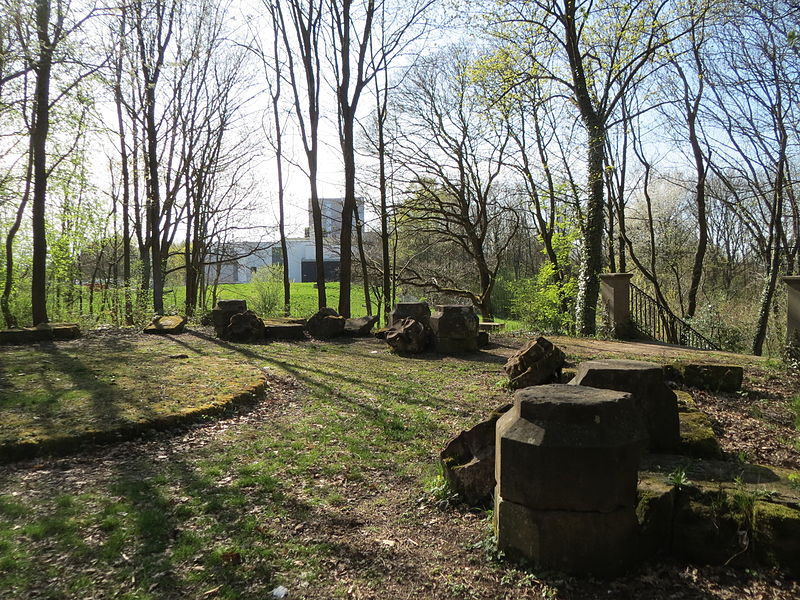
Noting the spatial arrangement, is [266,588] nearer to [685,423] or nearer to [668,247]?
[685,423]

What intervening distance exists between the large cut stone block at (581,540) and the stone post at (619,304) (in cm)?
1196

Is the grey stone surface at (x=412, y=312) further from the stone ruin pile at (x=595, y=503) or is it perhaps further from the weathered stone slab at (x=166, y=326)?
the stone ruin pile at (x=595, y=503)

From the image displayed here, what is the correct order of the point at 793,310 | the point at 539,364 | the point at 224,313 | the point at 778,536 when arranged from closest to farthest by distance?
1. the point at 778,536
2. the point at 539,364
3. the point at 793,310
4. the point at 224,313

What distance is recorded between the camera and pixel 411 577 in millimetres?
3201

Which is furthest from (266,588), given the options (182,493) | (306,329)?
(306,329)

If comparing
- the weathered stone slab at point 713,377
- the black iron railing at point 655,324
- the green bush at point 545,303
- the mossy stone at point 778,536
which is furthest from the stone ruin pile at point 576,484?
the green bush at point 545,303

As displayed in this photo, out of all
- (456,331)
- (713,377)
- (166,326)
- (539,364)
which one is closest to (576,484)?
(539,364)

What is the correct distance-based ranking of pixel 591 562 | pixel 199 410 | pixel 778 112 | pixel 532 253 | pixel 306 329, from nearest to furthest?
1. pixel 591 562
2. pixel 199 410
3. pixel 306 329
4. pixel 778 112
5. pixel 532 253

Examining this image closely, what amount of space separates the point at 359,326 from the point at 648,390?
10442mm

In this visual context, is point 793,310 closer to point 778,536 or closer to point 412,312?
point 412,312

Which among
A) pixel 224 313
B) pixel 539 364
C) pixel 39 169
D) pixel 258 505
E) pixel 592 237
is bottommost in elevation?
pixel 258 505

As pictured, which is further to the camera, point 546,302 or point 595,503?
point 546,302

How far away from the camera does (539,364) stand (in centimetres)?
708

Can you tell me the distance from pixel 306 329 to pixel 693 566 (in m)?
12.1
